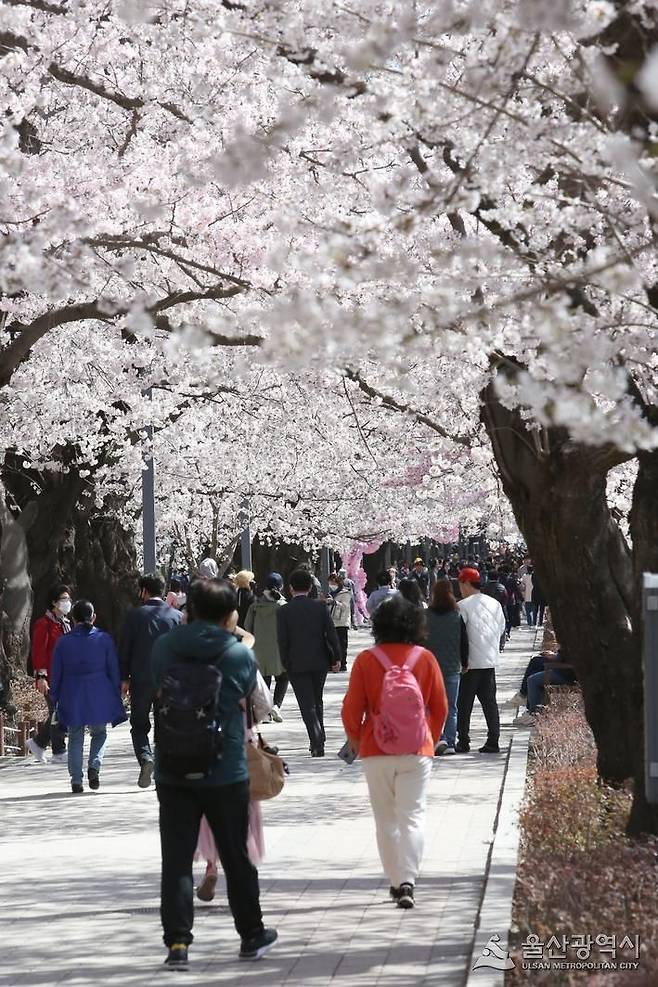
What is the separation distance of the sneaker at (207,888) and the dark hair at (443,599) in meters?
7.65

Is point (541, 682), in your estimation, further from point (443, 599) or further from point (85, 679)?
point (85, 679)

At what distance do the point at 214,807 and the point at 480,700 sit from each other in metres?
9.19

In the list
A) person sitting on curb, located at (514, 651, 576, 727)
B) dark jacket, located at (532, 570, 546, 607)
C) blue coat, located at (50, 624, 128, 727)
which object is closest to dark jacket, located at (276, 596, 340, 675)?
blue coat, located at (50, 624, 128, 727)

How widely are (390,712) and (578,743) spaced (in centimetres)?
584

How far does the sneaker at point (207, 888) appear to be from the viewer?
8.88 meters


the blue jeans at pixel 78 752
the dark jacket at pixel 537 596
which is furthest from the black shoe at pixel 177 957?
the dark jacket at pixel 537 596

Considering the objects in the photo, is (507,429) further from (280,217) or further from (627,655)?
(280,217)

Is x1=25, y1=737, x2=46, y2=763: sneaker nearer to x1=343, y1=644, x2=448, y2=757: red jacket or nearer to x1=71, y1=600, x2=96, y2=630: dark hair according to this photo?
x1=71, y1=600, x2=96, y2=630: dark hair

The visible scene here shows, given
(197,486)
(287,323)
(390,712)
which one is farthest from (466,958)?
(197,486)

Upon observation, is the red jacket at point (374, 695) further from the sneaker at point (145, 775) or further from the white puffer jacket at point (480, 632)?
the white puffer jacket at point (480, 632)

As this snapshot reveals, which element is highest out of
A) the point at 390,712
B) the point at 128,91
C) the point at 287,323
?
the point at 128,91

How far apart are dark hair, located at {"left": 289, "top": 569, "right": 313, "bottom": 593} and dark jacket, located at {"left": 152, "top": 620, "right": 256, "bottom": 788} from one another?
334 inches

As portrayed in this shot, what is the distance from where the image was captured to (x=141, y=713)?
13.8 m

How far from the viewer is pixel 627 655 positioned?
10.9 m
